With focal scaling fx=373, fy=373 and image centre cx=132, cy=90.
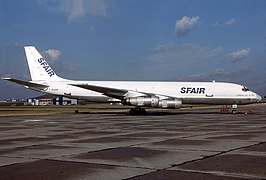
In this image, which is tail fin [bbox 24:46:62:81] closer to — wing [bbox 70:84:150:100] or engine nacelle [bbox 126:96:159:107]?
wing [bbox 70:84:150:100]

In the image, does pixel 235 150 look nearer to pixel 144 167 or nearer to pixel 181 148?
pixel 181 148

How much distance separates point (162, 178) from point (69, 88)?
106ft

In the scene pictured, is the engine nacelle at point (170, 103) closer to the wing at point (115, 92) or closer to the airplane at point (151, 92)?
the airplane at point (151, 92)

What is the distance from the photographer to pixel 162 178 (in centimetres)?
667

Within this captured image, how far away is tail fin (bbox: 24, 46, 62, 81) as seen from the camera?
40.2 m

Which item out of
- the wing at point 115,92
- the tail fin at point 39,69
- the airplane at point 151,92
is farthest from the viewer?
the tail fin at point 39,69

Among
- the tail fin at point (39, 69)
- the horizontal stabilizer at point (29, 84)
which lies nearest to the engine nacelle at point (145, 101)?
the horizontal stabilizer at point (29, 84)

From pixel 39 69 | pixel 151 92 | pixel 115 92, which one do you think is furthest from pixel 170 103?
pixel 39 69

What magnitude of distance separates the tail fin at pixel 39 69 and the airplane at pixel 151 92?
97cm

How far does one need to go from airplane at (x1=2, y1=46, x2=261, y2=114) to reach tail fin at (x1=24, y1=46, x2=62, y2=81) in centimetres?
97

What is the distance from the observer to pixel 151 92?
122 ft

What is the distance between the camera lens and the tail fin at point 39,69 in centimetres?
4019

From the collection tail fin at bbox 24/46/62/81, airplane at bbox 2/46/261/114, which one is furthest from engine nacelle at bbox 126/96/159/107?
tail fin at bbox 24/46/62/81

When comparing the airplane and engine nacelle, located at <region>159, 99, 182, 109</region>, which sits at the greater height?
the airplane
